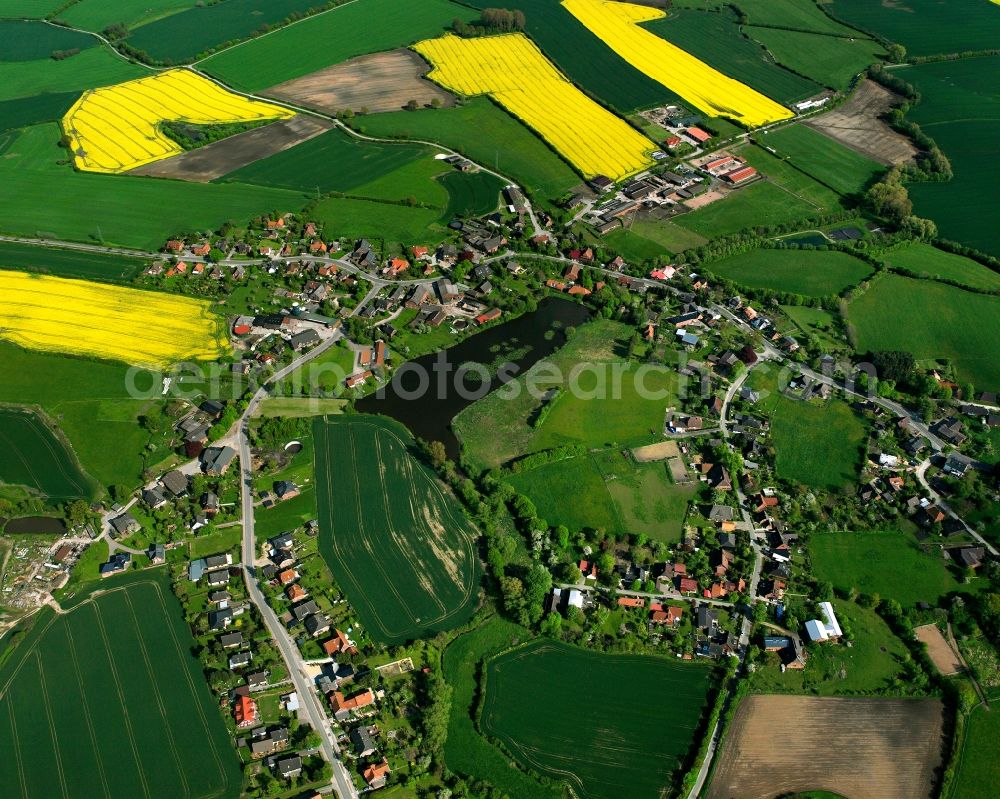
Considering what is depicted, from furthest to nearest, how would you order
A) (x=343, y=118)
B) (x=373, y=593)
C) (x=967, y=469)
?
(x=343, y=118), (x=967, y=469), (x=373, y=593)

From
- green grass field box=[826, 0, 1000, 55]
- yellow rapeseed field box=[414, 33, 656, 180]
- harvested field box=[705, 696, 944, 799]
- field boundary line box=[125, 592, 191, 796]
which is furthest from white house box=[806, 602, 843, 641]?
green grass field box=[826, 0, 1000, 55]

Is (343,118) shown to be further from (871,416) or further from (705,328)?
(871,416)

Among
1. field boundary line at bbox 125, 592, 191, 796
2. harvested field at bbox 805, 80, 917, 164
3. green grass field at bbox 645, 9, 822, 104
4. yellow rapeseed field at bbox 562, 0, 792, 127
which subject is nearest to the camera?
field boundary line at bbox 125, 592, 191, 796

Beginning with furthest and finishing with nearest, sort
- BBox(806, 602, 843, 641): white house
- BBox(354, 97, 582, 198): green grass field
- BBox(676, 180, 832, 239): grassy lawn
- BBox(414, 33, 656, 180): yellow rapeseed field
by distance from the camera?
BBox(414, 33, 656, 180): yellow rapeseed field → BBox(354, 97, 582, 198): green grass field → BBox(676, 180, 832, 239): grassy lawn → BBox(806, 602, 843, 641): white house

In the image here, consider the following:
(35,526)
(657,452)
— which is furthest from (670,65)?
(35,526)

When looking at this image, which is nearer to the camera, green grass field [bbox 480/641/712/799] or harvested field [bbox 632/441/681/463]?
green grass field [bbox 480/641/712/799]

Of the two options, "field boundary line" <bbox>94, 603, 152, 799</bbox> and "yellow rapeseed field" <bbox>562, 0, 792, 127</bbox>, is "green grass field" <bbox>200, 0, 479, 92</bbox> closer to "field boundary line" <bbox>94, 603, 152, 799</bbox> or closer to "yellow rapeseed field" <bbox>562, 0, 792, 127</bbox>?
"yellow rapeseed field" <bbox>562, 0, 792, 127</bbox>

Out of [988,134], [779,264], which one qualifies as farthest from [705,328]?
[988,134]
